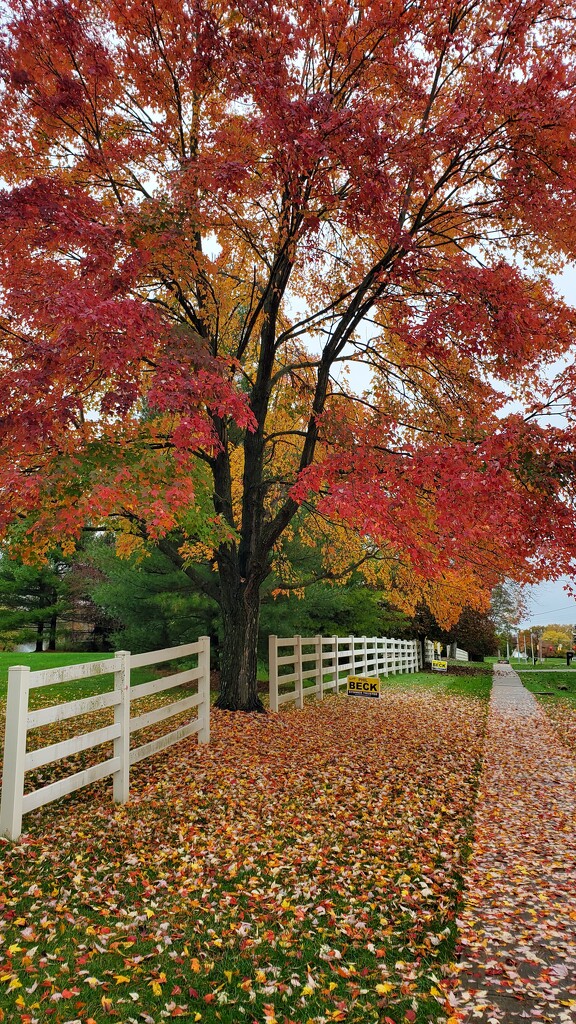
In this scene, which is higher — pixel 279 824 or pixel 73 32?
pixel 73 32

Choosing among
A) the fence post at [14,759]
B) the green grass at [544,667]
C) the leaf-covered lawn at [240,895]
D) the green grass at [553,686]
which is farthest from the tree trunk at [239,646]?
the green grass at [544,667]

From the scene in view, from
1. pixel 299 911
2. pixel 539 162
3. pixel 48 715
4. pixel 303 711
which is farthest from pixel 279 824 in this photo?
pixel 539 162

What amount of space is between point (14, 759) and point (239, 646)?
5.75 metres

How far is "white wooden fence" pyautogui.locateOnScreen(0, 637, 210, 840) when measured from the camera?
4.49m

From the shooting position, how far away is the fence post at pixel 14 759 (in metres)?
4.47

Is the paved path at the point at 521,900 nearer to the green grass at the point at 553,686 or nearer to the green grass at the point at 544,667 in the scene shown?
the green grass at the point at 553,686

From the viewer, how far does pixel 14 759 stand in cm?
448

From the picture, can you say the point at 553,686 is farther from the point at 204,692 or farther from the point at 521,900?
the point at 521,900

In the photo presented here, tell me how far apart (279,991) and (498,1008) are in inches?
41.4

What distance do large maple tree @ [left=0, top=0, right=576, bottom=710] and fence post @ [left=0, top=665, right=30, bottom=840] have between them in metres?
2.20

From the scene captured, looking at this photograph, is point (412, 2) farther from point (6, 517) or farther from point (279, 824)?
point (279, 824)

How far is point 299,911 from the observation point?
398 centimetres

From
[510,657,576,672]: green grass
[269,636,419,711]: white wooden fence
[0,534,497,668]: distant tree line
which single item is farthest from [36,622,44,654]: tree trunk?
[510,657,576,672]: green grass

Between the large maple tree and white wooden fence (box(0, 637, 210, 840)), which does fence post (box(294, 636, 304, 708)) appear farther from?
white wooden fence (box(0, 637, 210, 840))
